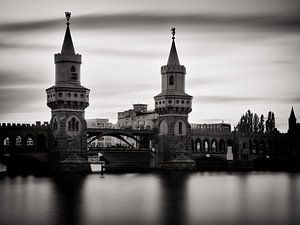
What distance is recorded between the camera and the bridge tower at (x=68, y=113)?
105 m

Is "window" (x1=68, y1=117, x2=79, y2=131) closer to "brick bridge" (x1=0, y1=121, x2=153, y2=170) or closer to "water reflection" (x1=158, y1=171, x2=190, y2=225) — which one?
"brick bridge" (x1=0, y1=121, x2=153, y2=170)

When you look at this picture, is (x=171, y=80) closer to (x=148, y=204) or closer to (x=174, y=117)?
(x=174, y=117)

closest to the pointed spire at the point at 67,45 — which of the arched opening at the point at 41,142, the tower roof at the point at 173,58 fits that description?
the arched opening at the point at 41,142

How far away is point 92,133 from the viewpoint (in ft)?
394

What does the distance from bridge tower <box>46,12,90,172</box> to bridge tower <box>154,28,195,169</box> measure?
64.0 ft

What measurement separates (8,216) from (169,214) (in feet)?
40.7

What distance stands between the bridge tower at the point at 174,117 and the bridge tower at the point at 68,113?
19519 mm

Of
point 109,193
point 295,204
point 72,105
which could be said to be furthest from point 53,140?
point 295,204

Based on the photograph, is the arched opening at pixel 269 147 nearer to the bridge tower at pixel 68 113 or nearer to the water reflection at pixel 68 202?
the bridge tower at pixel 68 113

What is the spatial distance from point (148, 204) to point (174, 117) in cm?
6710

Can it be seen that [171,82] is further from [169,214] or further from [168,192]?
[169,214]

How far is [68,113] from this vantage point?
4171 inches

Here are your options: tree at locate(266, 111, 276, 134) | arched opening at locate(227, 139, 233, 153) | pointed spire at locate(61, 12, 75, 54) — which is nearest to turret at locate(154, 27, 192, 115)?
arched opening at locate(227, 139, 233, 153)

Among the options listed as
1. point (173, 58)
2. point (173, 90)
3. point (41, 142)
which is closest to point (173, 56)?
point (173, 58)
